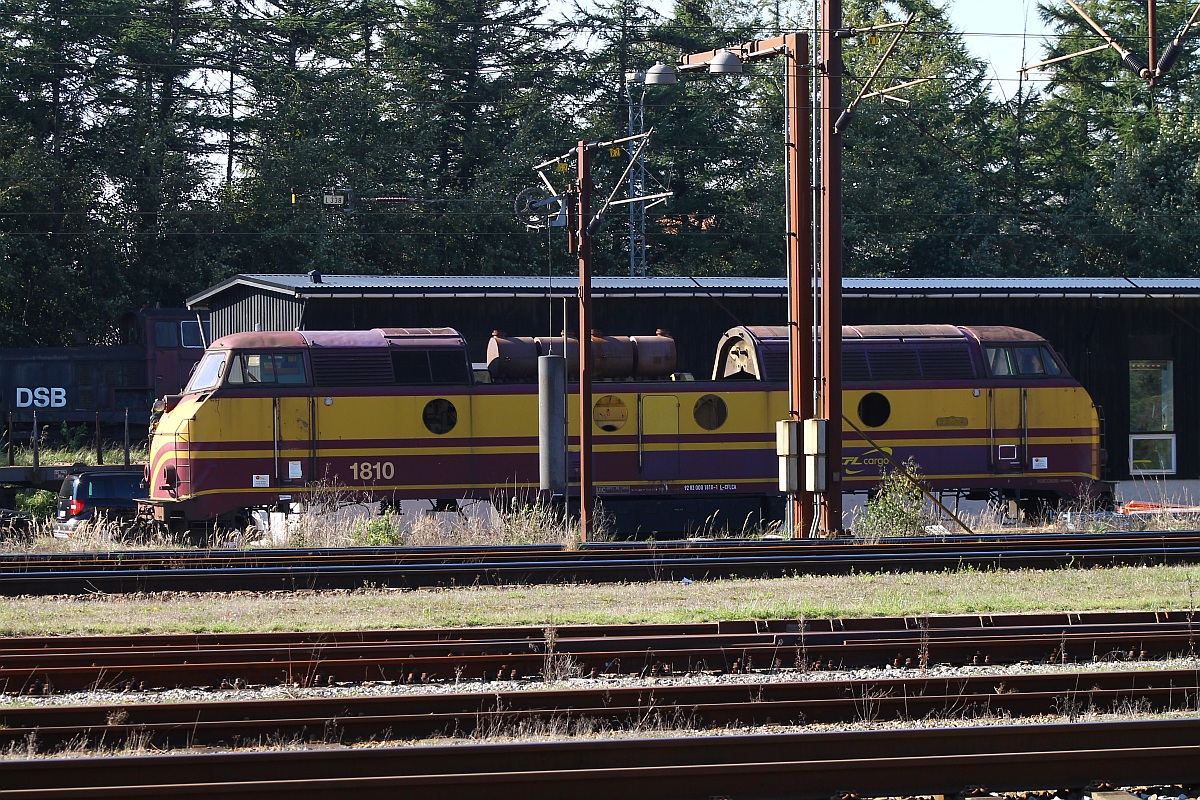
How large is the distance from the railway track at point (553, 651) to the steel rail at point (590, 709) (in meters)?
1.16

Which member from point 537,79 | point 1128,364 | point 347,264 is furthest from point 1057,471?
point 537,79

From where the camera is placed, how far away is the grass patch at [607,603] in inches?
480

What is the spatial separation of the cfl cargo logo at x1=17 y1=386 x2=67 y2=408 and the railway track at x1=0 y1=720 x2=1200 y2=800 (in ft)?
107

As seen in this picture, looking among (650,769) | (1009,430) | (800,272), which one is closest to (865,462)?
(1009,430)

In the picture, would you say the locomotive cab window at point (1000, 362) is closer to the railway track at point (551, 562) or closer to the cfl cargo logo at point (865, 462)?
the cfl cargo logo at point (865, 462)

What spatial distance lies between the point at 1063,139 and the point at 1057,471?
3796 cm

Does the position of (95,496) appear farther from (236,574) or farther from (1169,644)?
(1169,644)

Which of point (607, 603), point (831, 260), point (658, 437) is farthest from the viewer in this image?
point (658, 437)

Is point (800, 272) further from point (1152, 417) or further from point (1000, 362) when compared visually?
point (1152, 417)

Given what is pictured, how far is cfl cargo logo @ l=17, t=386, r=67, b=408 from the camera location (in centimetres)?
3681

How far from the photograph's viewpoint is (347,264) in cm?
4844

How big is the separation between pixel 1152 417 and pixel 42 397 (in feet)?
95.2

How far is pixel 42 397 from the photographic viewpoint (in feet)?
122

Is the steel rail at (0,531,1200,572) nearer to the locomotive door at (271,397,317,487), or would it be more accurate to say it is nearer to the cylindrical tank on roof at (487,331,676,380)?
the locomotive door at (271,397,317,487)
